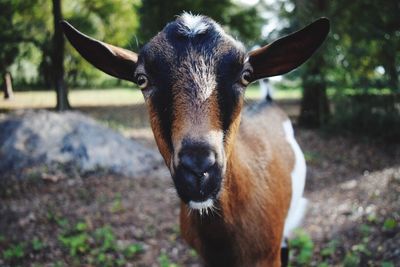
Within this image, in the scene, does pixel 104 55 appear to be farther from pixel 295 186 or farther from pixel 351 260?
pixel 351 260

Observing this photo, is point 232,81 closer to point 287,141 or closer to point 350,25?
point 287,141

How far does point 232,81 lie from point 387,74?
6.81 m

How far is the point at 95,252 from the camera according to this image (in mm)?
4469

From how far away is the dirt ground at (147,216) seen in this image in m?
4.30

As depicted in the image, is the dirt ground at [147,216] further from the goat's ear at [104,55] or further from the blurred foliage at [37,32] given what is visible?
the blurred foliage at [37,32]

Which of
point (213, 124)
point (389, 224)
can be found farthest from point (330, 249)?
point (213, 124)

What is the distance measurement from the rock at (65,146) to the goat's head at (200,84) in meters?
4.84

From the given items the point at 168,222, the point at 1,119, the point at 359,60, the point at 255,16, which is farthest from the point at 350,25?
the point at 255,16

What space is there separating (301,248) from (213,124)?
3182 millimetres

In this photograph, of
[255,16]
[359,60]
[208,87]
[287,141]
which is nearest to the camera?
[208,87]

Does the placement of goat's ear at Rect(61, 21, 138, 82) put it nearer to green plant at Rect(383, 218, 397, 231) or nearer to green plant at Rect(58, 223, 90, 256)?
green plant at Rect(58, 223, 90, 256)

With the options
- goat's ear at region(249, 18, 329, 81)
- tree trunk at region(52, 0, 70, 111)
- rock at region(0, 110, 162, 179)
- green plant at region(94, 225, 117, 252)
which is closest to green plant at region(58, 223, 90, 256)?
green plant at region(94, 225, 117, 252)

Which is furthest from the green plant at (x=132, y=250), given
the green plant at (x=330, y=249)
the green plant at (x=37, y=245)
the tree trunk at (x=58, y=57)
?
the tree trunk at (x=58, y=57)

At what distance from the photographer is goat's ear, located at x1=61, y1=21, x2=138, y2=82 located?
2.43m
